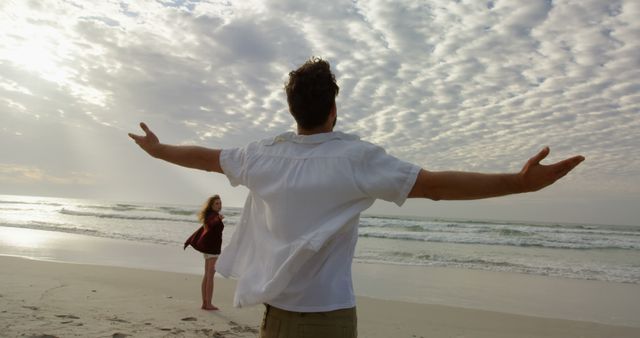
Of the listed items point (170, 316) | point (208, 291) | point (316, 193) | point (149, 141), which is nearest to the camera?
point (316, 193)

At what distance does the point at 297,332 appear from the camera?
174cm

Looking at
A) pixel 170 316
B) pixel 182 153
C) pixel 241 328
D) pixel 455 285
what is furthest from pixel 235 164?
pixel 455 285

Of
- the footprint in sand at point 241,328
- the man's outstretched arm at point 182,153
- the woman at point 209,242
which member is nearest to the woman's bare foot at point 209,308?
the woman at point 209,242

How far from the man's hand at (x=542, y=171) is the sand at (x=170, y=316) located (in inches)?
198

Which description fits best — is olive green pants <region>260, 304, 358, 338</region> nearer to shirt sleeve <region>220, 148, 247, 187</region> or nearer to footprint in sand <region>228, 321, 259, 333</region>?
shirt sleeve <region>220, 148, 247, 187</region>

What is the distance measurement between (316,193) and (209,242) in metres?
6.08

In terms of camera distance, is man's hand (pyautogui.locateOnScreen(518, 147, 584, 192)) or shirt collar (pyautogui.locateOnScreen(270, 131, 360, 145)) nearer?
man's hand (pyautogui.locateOnScreen(518, 147, 584, 192))

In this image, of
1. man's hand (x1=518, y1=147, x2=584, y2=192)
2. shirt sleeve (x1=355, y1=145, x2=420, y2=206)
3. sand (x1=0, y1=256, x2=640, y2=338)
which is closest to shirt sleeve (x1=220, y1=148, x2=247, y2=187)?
shirt sleeve (x1=355, y1=145, x2=420, y2=206)

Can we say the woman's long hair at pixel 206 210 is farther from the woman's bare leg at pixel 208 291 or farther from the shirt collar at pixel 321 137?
the shirt collar at pixel 321 137

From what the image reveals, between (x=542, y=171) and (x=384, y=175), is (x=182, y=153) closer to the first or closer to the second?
(x=384, y=175)

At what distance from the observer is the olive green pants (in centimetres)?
172

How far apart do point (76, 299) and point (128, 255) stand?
6.93 m

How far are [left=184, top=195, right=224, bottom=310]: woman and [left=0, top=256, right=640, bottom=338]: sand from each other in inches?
→ 11.4

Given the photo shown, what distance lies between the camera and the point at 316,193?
1.63 meters
